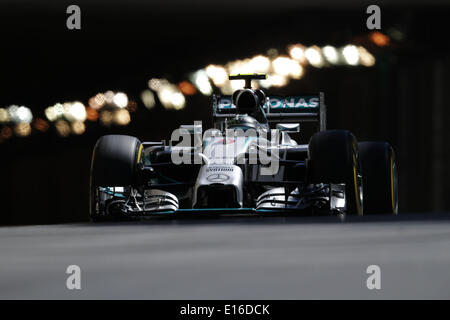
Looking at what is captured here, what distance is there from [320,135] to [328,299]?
528 centimetres

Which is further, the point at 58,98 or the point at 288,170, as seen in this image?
the point at 58,98

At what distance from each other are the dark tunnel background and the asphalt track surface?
13.8 metres

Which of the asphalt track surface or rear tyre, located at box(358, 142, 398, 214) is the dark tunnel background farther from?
the asphalt track surface

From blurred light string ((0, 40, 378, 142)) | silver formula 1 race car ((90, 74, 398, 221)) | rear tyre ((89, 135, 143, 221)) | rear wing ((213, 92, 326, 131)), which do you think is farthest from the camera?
blurred light string ((0, 40, 378, 142))

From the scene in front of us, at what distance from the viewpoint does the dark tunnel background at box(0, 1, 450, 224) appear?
25219 millimetres

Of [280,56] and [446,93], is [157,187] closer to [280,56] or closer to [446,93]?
[446,93]

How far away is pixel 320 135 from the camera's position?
8.31 metres

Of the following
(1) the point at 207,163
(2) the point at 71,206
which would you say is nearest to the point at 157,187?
(1) the point at 207,163

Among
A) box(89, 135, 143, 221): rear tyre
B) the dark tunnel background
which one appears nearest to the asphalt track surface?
box(89, 135, 143, 221): rear tyre

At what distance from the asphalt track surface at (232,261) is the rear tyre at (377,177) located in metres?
3.44

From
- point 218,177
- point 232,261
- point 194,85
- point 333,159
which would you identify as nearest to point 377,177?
point 333,159

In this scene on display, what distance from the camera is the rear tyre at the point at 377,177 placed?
9.96 m

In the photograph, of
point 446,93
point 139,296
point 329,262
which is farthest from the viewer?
point 446,93
